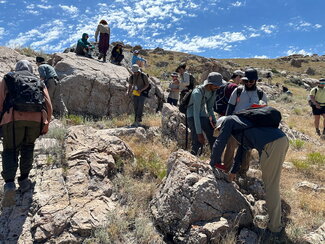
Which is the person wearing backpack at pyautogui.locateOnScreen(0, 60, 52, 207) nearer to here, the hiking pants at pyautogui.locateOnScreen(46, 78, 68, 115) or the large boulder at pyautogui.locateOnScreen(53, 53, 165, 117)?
the hiking pants at pyautogui.locateOnScreen(46, 78, 68, 115)

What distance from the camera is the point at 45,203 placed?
12.6 ft

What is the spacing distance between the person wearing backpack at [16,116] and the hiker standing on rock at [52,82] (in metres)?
3.79

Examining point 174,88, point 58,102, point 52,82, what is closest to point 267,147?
point 174,88

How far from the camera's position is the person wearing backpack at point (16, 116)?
12.5 feet

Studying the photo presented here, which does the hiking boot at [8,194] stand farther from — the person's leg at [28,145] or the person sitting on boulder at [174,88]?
the person sitting on boulder at [174,88]

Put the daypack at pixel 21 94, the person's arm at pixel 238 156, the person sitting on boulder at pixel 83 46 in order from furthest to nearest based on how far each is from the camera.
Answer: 1. the person sitting on boulder at pixel 83 46
2. the daypack at pixel 21 94
3. the person's arm at pixel 238 156

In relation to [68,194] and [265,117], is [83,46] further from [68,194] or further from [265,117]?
[265,117]

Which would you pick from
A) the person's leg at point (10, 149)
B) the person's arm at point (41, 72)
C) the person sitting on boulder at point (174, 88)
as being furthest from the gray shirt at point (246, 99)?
the person's arm at point (41, 72)

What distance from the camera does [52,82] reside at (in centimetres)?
787

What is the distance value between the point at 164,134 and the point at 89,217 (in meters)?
3.60

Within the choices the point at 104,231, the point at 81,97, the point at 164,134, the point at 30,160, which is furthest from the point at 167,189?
the point at 81,97

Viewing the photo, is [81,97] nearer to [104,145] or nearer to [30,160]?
[104,145]

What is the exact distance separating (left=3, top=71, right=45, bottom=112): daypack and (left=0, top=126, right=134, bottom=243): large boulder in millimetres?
1226

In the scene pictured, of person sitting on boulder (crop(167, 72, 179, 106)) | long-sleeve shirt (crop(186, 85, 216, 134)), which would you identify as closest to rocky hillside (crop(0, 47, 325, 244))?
long-sleeve shirt (crop(186, 85, 216, 134))
